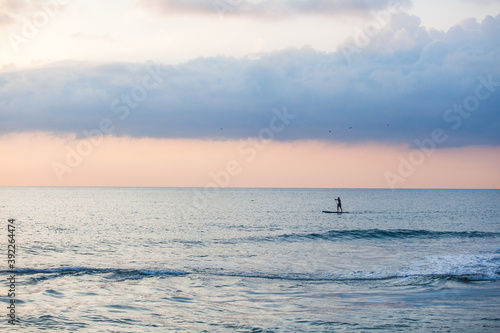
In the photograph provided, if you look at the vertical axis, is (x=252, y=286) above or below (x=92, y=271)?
below

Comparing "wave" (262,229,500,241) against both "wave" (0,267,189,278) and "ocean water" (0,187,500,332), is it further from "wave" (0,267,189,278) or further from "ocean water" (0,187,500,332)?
"wave" (0,267,189,278)

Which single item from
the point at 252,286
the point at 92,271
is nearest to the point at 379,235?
the point at 252,286

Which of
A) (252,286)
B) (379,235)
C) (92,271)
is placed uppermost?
(92,271)

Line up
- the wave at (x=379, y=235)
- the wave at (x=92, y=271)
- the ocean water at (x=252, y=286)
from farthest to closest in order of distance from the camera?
the wave at (x=379, y=235)
the wave at (x=92, y=271)
the ocean water at (x=252, y=286)

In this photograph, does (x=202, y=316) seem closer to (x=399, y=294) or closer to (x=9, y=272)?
(x=399, y=294)

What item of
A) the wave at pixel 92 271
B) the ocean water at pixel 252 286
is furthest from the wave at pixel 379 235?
the wave at pixel 92 271

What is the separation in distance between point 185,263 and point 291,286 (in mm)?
9773

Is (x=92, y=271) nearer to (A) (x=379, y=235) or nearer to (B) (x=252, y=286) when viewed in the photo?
(B) (x=252, y=286)

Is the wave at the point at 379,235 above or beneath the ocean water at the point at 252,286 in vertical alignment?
A: beneath

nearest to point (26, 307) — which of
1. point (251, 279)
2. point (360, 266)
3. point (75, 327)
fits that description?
point (75, 327)

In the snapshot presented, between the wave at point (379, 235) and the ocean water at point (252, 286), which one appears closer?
the ocean water at point (252, 286)

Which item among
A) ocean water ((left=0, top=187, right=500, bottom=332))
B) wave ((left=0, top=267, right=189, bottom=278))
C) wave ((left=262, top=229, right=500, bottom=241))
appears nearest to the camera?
ocean water ((left=0, top=187, right=500, bottom=332))

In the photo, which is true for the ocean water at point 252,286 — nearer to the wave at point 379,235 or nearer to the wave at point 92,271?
the wave at point 92,271

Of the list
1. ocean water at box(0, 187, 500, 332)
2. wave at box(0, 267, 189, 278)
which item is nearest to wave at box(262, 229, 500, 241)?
ocean water at box(0, 187, 500, 332)
